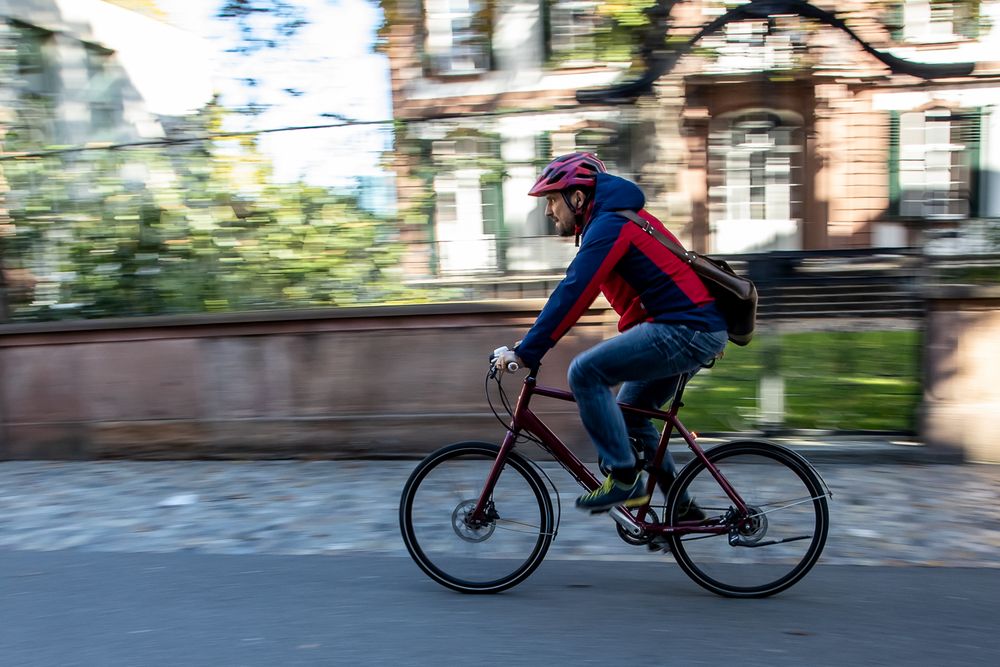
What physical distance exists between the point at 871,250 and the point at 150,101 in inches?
250

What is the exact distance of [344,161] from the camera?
693cm

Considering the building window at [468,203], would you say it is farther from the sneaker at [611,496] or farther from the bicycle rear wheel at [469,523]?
the sneaker at [611,496]

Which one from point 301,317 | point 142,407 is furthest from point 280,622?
point 142,407

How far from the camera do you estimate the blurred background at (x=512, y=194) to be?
21.1ft

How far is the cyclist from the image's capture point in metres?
3.63

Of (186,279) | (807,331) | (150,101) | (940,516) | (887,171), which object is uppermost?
(150,101)

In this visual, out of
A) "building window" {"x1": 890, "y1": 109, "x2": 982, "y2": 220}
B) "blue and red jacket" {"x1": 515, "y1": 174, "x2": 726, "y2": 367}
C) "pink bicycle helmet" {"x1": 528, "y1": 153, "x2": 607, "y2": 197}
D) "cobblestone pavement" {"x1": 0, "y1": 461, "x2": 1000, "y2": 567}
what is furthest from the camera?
"building window" {"x1": 890, "y1": 109, "x2": 982, "y2": 220}

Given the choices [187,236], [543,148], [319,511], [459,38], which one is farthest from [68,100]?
[319,511]

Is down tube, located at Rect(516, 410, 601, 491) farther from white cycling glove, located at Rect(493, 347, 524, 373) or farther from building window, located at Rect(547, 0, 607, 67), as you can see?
building window, located at Rect(547, 0, 607, 67)

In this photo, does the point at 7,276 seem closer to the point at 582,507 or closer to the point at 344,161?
the point at 344,161

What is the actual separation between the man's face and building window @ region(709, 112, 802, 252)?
298 centimetres

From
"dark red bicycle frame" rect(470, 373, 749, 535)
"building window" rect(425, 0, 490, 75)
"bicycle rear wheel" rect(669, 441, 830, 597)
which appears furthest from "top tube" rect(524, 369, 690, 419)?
"building window" rect(425, 0, 490, 75)

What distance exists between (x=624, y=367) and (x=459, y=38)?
4.27 meters

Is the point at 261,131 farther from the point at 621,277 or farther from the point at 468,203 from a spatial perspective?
the point at 621,277
